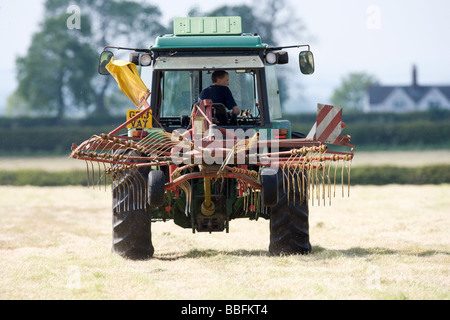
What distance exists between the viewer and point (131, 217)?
9.16 meters

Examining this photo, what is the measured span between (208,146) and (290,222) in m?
1.65

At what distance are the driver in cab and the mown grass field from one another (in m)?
1.66

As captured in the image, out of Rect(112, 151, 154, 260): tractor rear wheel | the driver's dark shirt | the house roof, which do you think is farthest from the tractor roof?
the house roof

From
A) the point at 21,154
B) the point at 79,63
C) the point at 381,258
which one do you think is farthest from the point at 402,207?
the point at 79,63

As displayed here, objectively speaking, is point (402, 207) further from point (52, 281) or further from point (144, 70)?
point (52, 281)

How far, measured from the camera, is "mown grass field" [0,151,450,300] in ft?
24.0

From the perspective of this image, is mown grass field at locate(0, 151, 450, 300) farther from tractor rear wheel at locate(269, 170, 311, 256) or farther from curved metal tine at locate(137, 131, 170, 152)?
curved metal tine at locate(137, 131, 170, 152)

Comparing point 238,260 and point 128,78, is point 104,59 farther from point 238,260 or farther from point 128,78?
point 238,260

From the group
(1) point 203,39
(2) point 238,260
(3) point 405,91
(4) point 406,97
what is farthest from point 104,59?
(3) point 405,91

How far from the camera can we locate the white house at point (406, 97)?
89.8 metres

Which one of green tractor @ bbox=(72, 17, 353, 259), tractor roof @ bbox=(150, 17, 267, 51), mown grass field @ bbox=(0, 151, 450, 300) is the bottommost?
mown grass field @ bbox=(0, 151, 450, 300)

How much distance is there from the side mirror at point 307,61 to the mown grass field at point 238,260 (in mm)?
2038

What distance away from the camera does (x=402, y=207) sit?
15.9m

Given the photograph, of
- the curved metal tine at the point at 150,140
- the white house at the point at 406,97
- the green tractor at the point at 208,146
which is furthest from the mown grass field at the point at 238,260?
the white house at the point at 406,97
